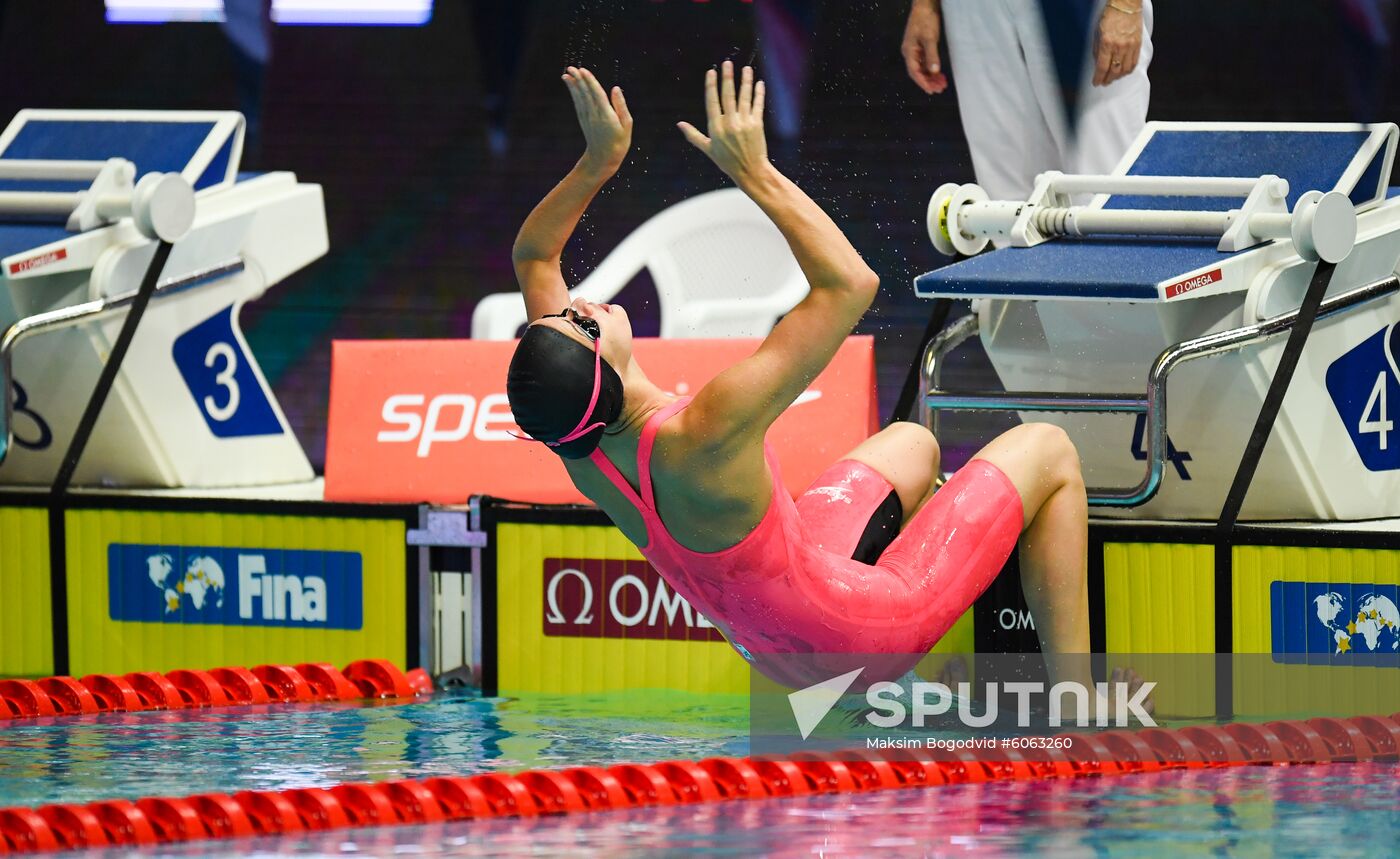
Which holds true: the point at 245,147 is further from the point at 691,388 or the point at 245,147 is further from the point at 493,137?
the point at 691,388

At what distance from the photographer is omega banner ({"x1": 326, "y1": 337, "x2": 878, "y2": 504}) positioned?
589cm

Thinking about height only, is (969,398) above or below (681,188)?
below

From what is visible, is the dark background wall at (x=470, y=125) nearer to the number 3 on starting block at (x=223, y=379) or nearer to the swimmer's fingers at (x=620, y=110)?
the number 3 on starting block at (x=223, y=379)

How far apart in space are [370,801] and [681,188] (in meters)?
5.15

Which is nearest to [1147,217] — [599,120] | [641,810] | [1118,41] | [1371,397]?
[1371,397]

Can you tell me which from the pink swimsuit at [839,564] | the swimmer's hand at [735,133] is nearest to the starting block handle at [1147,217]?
the pink swimsuit at [839,564]

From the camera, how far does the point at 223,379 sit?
6.99 m

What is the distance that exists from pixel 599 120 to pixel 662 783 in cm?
130

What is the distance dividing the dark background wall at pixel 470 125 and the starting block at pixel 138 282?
5.63 ft

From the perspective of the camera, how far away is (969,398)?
556 cm

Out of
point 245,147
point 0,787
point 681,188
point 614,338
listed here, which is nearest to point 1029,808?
point 614,338

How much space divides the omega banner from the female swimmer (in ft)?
2.19

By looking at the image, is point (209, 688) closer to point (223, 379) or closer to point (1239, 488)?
point (223, 379)

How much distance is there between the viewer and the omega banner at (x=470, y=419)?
A: 589 cm
